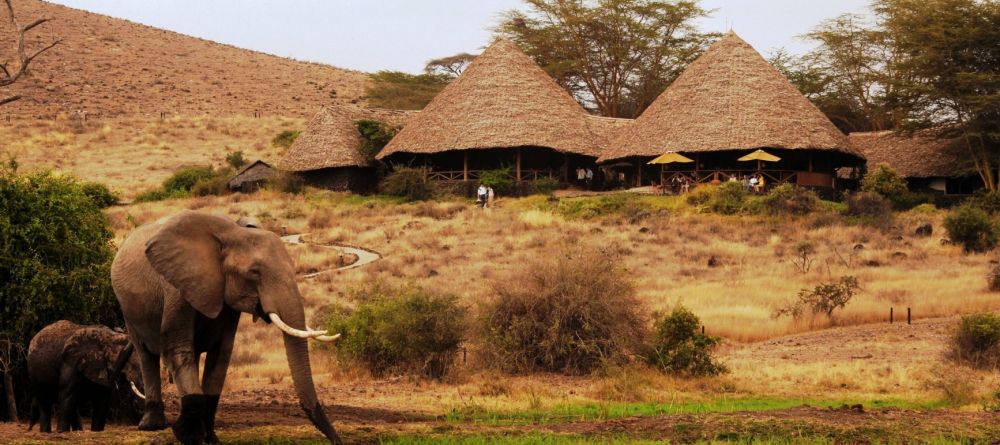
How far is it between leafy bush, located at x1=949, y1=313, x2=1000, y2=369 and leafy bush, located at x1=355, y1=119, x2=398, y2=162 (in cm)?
3235

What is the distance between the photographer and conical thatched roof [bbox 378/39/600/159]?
147ft

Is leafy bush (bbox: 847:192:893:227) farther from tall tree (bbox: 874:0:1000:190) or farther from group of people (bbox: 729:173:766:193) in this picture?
tall tree (bbox: 874:0:1000:190)

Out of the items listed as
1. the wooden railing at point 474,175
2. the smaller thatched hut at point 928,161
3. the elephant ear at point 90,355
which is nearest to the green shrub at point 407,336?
the elephant ear at point 90,355

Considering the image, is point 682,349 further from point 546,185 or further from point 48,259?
point 546,185

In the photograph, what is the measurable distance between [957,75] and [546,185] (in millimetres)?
14896

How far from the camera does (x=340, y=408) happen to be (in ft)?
44.6

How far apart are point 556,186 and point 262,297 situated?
117ft

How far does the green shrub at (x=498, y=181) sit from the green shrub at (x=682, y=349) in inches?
1009

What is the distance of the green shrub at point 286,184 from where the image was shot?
4575 centimetres

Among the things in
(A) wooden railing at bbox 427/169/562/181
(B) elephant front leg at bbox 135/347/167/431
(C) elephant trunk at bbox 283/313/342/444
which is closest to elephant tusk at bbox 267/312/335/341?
(C) elephant trunk at bbox 283/313/342/444

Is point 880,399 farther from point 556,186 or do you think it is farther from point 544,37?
point 544,37

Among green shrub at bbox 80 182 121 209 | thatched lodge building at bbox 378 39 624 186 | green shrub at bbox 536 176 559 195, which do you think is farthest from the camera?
thatched lodge building at bbox 378 39 624 186

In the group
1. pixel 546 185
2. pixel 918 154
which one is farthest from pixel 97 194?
pixel 918 154

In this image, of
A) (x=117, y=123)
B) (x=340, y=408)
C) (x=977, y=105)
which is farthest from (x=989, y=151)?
(x=117, y=123)
